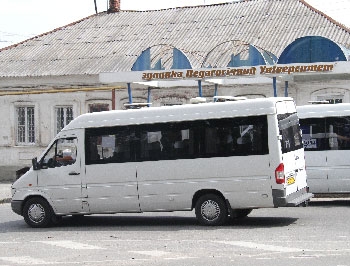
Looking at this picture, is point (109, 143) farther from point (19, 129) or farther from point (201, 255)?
point (19, 129)

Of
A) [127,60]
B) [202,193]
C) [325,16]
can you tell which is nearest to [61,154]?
[202,193]

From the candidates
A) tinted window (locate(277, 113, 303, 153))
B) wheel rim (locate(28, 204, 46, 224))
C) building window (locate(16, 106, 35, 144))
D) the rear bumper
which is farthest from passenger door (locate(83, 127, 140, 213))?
building window (locate(16, 106, 35, 144))

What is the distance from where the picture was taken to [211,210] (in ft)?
51.0

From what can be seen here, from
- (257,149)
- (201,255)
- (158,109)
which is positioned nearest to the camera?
(201,255)

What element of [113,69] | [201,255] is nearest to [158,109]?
[201,255]

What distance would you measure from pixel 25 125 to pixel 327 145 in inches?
711

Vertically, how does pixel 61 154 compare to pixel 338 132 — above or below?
below

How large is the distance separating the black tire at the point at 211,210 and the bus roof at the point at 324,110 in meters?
5.06

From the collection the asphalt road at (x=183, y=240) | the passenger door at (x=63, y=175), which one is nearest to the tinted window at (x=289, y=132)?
the asphalt road at (x=183, y=240)

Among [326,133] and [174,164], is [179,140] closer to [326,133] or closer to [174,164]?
[174,164]

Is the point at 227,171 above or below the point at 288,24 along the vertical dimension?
below

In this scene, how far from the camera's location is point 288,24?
107ft

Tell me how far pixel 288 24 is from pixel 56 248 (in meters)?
21.5

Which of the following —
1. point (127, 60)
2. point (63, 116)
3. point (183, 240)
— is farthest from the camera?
point (63, 116)
